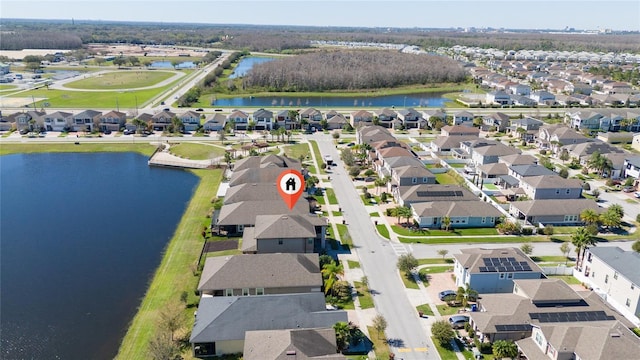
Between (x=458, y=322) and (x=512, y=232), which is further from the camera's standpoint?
(x=512, y=232)

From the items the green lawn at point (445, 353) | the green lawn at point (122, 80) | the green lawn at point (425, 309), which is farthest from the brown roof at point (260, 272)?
the green lawn at point (122, 80)

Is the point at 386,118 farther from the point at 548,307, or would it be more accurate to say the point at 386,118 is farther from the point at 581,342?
the point at 581,342

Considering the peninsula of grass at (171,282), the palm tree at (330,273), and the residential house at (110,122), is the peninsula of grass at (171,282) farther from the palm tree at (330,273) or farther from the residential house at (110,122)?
the residential house at (110,122)

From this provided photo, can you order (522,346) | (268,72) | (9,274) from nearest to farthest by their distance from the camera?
(522,346), (9,274), (268,72)

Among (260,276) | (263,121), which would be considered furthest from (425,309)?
(263,121)

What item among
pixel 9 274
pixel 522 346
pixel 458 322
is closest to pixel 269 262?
pixel 458 322

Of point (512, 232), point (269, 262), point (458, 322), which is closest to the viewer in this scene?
point (458, 322)

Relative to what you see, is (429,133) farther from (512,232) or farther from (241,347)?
(241,347)

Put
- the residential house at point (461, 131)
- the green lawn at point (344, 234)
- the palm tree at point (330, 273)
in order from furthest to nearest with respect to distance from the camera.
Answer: the residential house at point (461, 131) → the green lawn at point (344, 234) → the palm tree at point (330, 273)
